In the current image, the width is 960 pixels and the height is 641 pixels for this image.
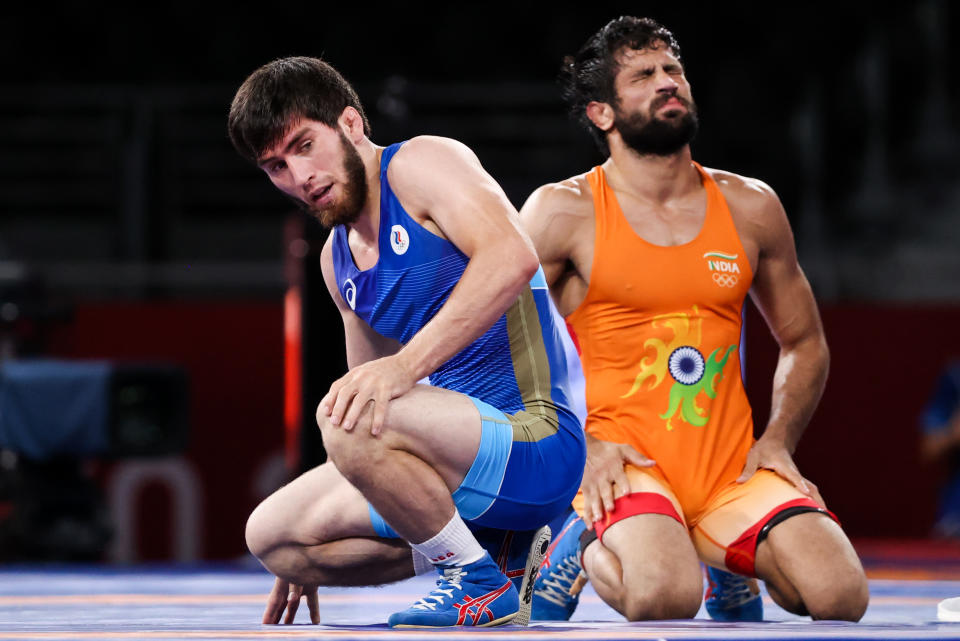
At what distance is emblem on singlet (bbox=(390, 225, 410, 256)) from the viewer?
2.65 meters

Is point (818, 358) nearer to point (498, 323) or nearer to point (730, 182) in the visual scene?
point (730, 182)

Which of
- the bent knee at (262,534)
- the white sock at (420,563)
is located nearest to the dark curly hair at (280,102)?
the bent knee at (262,534)

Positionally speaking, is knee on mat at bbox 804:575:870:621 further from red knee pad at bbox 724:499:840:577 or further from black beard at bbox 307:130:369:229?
black beard at bbox 307:130:369:229

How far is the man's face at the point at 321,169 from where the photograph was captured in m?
2.62

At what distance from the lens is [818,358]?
132 inches

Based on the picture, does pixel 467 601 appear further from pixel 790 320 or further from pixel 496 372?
pixel 790 320

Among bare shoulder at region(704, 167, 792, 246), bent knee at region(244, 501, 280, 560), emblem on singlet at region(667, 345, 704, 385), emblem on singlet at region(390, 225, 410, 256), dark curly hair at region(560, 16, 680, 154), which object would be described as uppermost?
dark curly hair at region(560, 16, 680, 154)

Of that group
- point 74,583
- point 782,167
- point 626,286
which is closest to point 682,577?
point 626,286

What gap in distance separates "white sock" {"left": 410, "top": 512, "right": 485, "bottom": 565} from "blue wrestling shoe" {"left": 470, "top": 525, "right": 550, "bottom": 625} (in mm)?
199

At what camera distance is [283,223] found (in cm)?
903

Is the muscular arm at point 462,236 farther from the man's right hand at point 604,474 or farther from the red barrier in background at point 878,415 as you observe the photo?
the red barrier in background at point 878,415

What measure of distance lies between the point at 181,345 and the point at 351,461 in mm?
4916

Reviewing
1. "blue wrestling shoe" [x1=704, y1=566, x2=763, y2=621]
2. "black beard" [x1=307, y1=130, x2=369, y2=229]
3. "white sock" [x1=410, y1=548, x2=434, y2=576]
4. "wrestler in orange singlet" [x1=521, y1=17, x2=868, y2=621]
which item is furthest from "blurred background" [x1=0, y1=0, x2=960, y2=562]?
"black beard" [x1=307, y1=130, x2=369, y2=229]

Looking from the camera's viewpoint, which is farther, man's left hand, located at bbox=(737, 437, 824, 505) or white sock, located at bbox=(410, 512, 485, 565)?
man's left hand, located at bbox=(737, 437, 824, 505)
